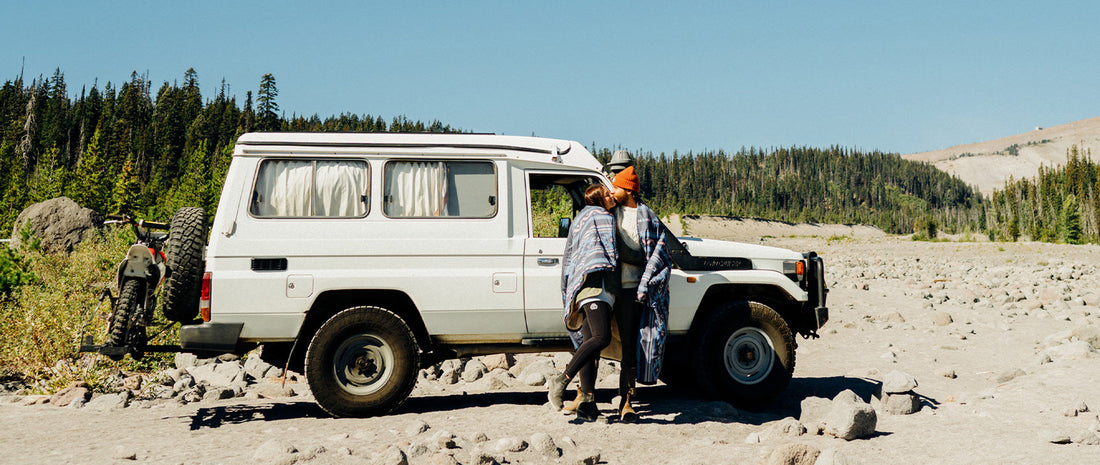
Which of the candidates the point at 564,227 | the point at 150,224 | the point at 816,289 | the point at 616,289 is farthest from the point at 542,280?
the point at 150,224

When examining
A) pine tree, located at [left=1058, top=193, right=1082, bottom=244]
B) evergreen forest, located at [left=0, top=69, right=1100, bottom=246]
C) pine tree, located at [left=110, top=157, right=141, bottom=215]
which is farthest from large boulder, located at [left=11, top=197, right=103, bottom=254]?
pine tree, located at [left=1058, top=193, right=1082, bottom=244]

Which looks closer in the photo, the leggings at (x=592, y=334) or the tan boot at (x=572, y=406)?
the leggings at (x=592, y=334)

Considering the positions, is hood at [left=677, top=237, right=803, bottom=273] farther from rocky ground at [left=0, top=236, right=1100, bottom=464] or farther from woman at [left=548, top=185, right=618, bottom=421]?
rocky ground at [left=0, top=236, right=1100, bottom=464]

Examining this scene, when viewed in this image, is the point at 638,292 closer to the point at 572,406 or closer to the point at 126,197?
the point at 572,406

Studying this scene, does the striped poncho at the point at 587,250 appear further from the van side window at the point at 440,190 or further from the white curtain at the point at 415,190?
the white curtain at the point at 415,190

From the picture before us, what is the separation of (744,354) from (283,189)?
4.50m

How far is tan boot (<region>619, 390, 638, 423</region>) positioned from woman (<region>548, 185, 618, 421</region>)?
0.24 meters

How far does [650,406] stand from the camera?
7133 millimetres

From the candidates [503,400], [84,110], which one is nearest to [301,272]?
[503,400]

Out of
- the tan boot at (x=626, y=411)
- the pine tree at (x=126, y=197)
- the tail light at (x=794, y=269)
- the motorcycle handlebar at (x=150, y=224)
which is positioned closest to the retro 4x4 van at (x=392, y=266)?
the tail light at (x=794, y=269)

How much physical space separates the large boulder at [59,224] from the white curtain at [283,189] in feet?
84.1

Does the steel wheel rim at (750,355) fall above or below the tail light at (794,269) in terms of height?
below

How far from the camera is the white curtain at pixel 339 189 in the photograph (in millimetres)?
6590

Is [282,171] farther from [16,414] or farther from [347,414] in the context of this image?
[16,414]
